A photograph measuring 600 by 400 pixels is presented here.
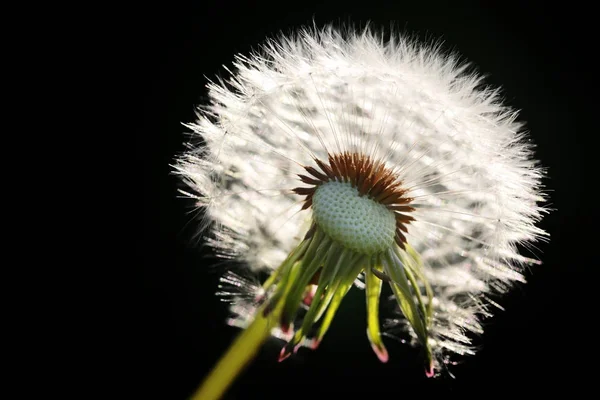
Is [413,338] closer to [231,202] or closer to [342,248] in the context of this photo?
[342,248]

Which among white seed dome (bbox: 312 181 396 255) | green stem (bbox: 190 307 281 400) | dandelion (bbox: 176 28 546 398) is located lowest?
green stem (bbox: 190 307 281 400)

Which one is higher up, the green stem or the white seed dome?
the white seed dome

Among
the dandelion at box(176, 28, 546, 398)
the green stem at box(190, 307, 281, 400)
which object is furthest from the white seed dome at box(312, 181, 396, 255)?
the green stem at box(190, 307, 281, 400)

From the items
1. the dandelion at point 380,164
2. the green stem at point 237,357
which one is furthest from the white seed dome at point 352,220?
the green stem at point 237,357

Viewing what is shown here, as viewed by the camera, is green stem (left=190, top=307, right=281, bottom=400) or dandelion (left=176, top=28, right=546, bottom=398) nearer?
green stem (left=190, top=307, right=281, bottom=400)

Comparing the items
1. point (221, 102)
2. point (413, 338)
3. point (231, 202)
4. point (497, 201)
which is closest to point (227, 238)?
point (231, 202)

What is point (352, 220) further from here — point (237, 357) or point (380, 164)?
point (237, 357)

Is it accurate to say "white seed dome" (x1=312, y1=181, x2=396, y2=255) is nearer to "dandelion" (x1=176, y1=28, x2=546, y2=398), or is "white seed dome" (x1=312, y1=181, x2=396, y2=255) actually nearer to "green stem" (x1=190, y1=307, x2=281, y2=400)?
"dandelion" (x1=176, y1=28, x2=546, y2=398)
